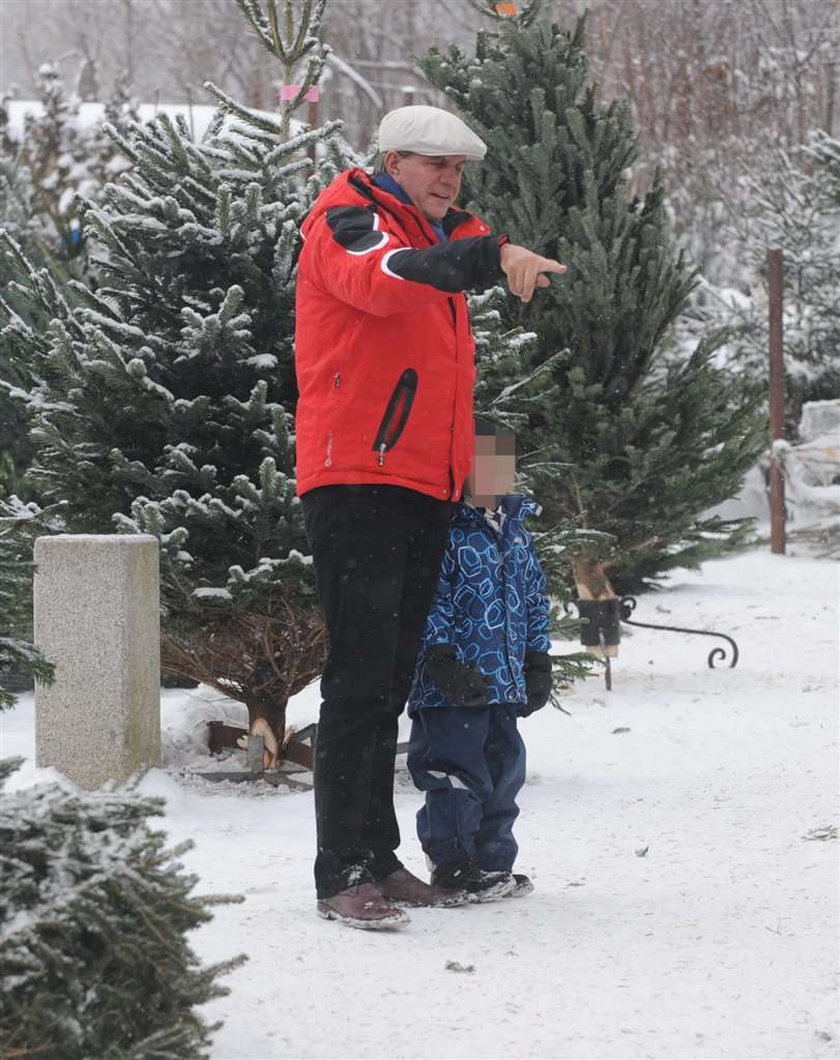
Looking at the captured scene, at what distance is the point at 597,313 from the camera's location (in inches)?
321

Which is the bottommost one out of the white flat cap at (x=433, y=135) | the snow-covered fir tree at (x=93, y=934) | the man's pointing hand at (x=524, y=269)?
the snow-covered fir tree at (x=93, y=934)

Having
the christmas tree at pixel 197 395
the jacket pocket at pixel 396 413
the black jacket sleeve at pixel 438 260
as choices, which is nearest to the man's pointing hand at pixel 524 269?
the black jacket sleeve at pixel 438 260

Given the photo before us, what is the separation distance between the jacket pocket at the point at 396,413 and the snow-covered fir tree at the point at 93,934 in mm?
1377

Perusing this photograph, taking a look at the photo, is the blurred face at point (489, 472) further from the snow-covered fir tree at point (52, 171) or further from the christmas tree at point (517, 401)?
the snow-covered fir tree at point (52, 171)

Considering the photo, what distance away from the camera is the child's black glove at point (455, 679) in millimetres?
4008

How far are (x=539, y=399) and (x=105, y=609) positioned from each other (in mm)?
1797

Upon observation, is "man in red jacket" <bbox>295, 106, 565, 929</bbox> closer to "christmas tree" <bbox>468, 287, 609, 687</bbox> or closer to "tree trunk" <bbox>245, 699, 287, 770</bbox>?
"christmas tree" <bbox>468, 287, 609, 687</bbox>

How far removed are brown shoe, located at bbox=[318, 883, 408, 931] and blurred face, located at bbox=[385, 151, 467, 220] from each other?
1.64 metres

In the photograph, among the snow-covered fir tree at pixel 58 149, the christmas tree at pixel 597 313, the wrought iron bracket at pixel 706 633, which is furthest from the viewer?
the snow-covered fir tree at pixel 58 149

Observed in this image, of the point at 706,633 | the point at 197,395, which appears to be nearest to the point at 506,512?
the point at 197,395

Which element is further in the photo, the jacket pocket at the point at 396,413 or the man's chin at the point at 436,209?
the man's chin at the point at 436,209

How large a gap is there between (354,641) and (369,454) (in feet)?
1.46

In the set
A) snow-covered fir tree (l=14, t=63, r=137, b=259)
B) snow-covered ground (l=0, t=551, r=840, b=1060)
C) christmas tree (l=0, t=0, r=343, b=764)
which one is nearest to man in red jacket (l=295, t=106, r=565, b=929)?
snow-covered ground (l=0, t=551, r=840, b=1060)

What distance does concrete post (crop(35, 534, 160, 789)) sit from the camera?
5293 millimetres
